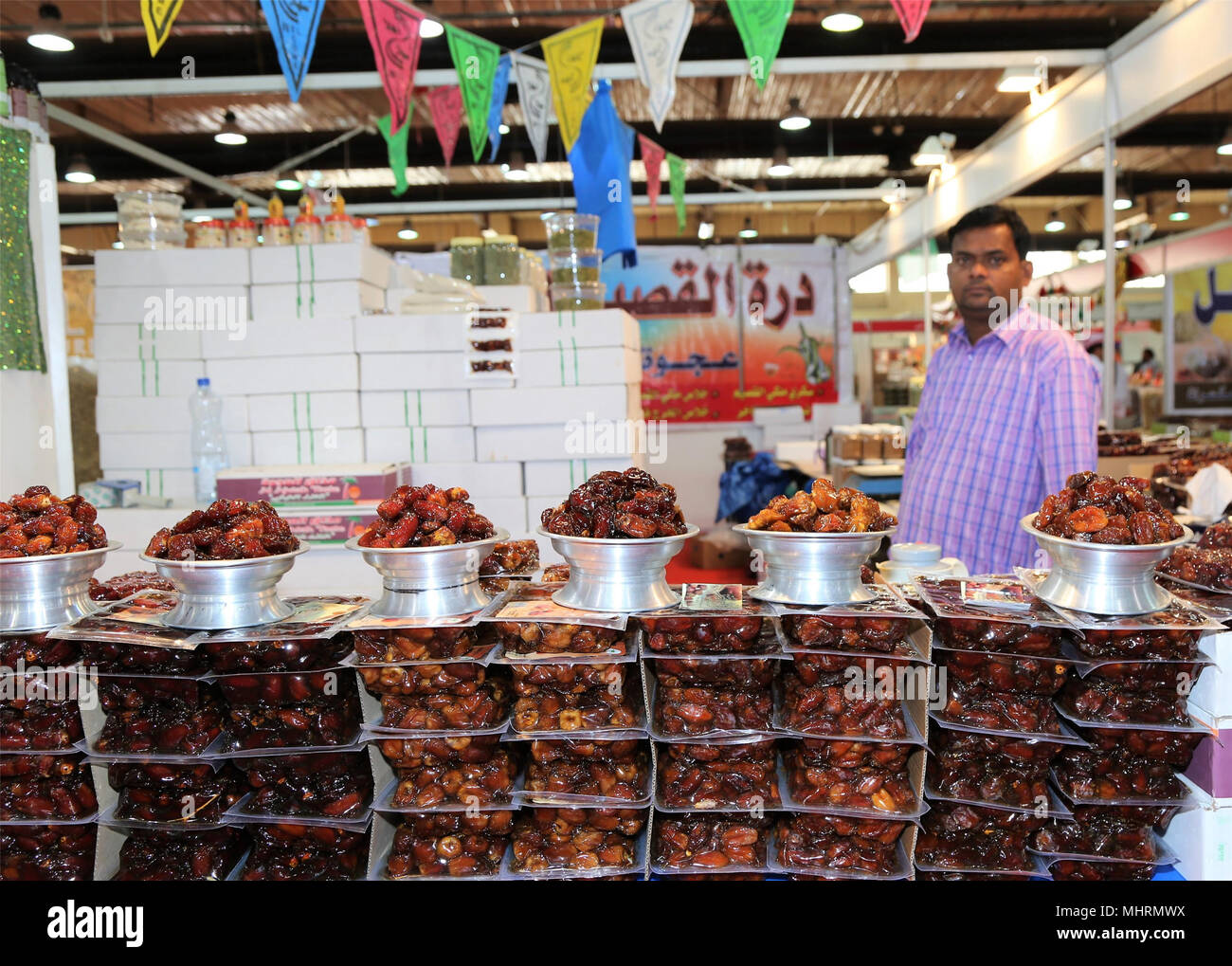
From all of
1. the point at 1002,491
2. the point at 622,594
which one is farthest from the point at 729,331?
the point at 622,594

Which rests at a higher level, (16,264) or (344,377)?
(16,264)

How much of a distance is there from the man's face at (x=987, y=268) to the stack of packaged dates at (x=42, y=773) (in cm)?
292

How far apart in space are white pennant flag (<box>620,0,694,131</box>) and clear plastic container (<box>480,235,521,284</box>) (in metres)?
1.14

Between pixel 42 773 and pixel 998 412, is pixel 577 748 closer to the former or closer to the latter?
pixel 42 773

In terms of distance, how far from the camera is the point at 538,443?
462cm

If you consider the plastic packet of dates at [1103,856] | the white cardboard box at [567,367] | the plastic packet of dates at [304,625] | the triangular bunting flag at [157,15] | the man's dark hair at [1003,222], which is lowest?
the plastic packet of dates at [1103,856]

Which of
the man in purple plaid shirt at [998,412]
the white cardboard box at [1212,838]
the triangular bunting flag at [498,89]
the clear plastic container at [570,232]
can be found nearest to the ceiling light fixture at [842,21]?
the triangular bunting flag at [498,89]

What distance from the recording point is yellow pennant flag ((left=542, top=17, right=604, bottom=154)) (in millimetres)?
4672

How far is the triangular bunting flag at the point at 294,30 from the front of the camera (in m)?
3.54

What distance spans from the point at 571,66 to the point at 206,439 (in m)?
2.75

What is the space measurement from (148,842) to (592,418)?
3.15 meters

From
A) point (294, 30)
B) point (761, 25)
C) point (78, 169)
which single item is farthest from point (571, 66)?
point (78, 169)

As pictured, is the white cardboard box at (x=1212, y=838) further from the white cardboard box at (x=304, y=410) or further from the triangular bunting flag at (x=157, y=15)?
the white cardboard box at (x=304, y=410)
